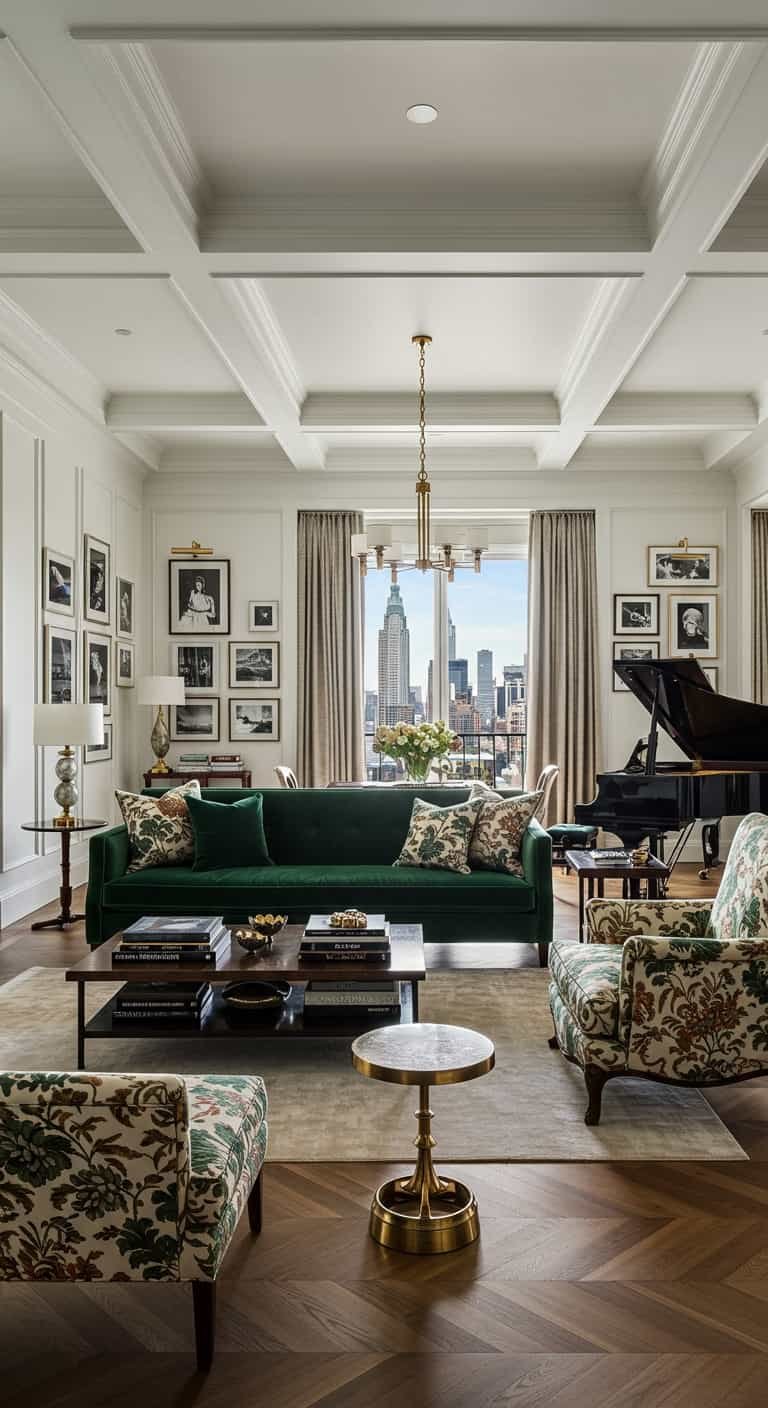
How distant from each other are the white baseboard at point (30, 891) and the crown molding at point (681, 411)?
190 inches

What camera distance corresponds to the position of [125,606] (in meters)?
8.09

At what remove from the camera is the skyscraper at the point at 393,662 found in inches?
356

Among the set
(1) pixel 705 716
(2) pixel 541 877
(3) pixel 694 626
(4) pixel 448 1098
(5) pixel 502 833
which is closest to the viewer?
(4) pixel 448 1098

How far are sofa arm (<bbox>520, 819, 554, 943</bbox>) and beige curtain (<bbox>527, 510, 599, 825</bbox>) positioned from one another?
3.86 m

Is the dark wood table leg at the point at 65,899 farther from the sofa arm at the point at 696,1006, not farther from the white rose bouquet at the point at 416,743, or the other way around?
the sofa arm at the point at 696,1006

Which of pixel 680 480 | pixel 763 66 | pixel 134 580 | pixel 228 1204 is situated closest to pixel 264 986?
pixel 228 1204

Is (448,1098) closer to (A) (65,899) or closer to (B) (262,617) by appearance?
(A) (65,899)

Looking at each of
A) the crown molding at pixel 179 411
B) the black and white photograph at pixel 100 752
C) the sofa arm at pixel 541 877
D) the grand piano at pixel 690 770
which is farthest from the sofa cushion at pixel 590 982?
the crown molding at pixel 179 411

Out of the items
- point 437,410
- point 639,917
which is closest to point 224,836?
point 639,917

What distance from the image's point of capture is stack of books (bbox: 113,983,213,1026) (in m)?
3.41

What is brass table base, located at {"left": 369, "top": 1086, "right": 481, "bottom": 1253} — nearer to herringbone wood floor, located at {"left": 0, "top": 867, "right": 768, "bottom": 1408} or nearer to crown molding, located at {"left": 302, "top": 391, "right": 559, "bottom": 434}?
herringbone wood floor, located at {"left": 0, "top": 867, "right": 768, "bottom": 1408}

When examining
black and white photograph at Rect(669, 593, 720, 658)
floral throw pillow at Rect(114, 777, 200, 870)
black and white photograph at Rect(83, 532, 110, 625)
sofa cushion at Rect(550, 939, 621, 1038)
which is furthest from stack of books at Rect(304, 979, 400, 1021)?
black and white photograph at Rect(669, 593, 720, 658)

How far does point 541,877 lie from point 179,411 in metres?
4.38

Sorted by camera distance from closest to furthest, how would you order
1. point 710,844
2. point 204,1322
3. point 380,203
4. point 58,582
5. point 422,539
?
point 204,1322 < point 380,203 < point 422,539 < point 58,582 < point 710,844
